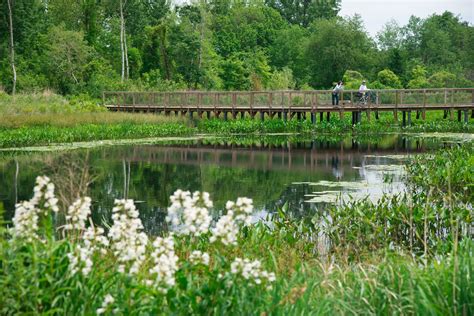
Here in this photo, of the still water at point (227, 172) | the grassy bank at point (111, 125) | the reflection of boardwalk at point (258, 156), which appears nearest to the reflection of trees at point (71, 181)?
the still water at point (227, 172)

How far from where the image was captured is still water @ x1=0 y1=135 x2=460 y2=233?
50.8ft

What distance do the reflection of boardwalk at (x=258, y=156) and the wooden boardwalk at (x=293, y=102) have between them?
989cm

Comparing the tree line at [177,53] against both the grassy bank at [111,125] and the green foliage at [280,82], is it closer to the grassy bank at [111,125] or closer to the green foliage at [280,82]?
the green foliage at [280,82]

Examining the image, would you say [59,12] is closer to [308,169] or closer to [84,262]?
[308,169]

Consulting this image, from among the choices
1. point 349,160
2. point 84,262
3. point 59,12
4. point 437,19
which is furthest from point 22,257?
point 437,19

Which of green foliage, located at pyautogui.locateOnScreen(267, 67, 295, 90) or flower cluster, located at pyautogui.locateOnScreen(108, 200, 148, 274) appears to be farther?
green foliage, located at pyautogui.locateOnScreen(267, 67, 295, 90)

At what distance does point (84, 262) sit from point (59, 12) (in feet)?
191

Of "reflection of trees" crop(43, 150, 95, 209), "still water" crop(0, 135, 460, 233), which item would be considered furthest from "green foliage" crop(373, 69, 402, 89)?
"reflection of trees" crop(43, 150, 95, 209)

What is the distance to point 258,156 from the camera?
2644cm

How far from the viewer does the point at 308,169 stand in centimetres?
2209

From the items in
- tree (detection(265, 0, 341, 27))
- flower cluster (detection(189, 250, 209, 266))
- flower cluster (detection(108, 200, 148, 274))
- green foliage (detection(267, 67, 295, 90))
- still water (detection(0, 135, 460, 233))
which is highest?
tree (detection(265, 0, 341, 27))

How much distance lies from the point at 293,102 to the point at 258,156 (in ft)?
45.1

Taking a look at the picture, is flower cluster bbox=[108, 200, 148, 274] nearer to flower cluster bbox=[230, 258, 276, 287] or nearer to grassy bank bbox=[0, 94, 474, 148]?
flower cluster bbox=[230, 258, 276, 287]

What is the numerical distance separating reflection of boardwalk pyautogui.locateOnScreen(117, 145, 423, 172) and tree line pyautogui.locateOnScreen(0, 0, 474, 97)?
1926 centimetres
